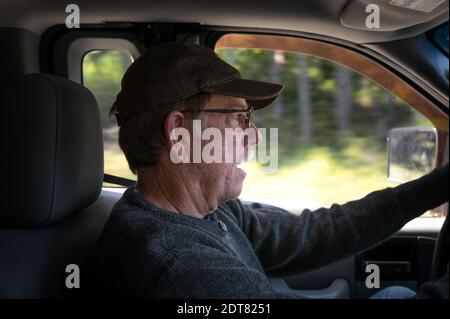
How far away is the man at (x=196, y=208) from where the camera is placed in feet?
3.79

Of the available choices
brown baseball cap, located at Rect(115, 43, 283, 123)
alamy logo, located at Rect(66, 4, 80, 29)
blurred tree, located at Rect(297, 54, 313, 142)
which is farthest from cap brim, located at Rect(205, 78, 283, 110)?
alamy logo, located at Rect(66, 4, 80, 29)

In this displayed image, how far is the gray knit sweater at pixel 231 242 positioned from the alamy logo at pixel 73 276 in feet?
0.12

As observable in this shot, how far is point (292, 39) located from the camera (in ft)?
6.72

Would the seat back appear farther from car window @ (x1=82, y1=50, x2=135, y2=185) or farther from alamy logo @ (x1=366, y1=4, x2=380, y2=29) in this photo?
alamy logo @ (x1=366, y1=4, x2=380, y2=29)

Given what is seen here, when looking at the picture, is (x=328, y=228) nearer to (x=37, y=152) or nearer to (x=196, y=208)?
(x=196, y=208)

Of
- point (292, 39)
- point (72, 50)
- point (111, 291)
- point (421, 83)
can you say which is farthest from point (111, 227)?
point (421, 83)

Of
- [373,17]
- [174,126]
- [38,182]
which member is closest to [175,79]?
[174,126]

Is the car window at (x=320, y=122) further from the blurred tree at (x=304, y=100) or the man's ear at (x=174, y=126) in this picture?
the man's ear at (x=174, y=126)

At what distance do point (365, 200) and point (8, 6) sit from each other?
1.22m

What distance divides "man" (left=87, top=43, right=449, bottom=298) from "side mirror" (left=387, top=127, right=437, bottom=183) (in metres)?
0.49

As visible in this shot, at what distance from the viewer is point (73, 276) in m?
1.38

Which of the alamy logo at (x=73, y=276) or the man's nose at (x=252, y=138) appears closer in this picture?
the alamy logo at (x=73, y=276)

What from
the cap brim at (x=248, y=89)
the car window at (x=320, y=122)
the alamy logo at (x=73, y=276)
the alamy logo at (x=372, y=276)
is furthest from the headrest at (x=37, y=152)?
the alamy logo at (x=372, y=276)

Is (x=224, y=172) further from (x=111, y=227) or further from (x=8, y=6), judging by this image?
(x=8, y=6)
